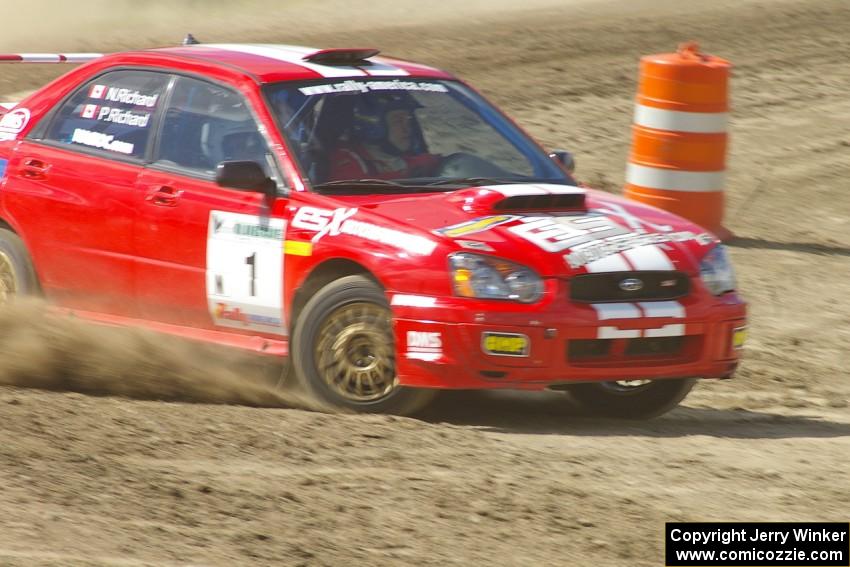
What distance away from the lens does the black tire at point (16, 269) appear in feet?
25.1

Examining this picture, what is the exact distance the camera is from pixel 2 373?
22.8ft

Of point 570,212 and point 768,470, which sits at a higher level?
point 570,212

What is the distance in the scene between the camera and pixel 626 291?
6387 millimetres

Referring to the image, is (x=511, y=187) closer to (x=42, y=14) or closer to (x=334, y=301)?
(x=334, y=301)

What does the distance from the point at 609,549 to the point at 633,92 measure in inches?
374

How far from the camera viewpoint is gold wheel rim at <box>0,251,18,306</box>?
7691mm

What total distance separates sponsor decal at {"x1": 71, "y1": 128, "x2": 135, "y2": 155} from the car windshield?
0.80 meters

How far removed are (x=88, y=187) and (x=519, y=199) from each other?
206 centimetres

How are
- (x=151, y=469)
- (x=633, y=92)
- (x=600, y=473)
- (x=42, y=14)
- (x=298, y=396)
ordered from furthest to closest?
(x=42, y=14) < (x=633, y=92) < (x=298, y=396) < (x=600, y=473) < (x=151, y=469)

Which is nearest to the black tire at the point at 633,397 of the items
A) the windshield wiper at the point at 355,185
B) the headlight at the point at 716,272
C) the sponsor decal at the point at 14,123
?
the headlight at the point at 716,272

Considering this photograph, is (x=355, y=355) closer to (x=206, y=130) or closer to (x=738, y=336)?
(x=206, y=130)

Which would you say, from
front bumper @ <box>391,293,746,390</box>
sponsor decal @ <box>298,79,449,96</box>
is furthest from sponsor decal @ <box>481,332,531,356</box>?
sponsor decal @ <box>298,79,449,96</box>

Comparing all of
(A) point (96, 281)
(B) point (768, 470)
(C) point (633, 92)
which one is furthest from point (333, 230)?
(C) point (633, 92)

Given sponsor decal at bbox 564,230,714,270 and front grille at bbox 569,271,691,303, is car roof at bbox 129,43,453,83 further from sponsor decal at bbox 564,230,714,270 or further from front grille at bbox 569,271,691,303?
front grille at bbox 569,271,691,303
